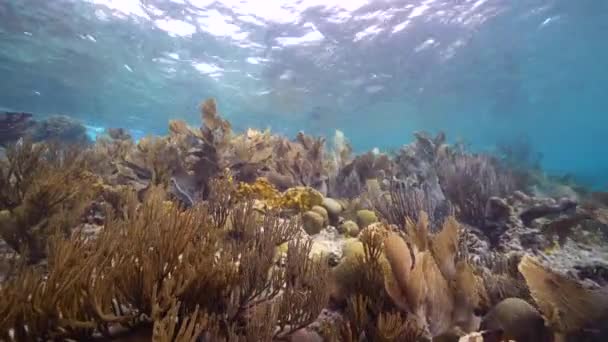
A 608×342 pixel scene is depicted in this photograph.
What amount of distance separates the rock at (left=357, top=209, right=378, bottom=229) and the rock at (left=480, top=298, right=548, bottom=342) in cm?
262

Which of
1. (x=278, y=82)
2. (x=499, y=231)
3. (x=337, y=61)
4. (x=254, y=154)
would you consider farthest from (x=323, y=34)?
(x=499, y=231)

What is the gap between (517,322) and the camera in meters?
2.41

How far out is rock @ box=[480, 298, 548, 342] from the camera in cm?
238

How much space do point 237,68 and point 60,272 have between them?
75.7ft

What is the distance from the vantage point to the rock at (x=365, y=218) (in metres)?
5.12

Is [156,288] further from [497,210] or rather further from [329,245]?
[497,210]

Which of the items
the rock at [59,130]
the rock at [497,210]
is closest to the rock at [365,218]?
the rock at [497,210]

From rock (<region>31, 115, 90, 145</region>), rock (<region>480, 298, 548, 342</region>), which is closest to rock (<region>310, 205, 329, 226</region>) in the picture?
rock (<region>480, 298, 548, 342</region>)

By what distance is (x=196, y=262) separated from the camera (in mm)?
2139

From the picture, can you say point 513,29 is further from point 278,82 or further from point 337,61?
point 278,82

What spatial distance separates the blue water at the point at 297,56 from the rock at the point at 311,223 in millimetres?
12852

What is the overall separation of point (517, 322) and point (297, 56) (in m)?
21.3

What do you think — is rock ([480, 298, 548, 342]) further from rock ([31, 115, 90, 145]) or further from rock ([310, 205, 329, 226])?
rock ([31, 115, 90, 145])

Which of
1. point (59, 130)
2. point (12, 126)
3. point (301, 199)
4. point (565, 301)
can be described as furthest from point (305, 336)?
point (59, 130)
